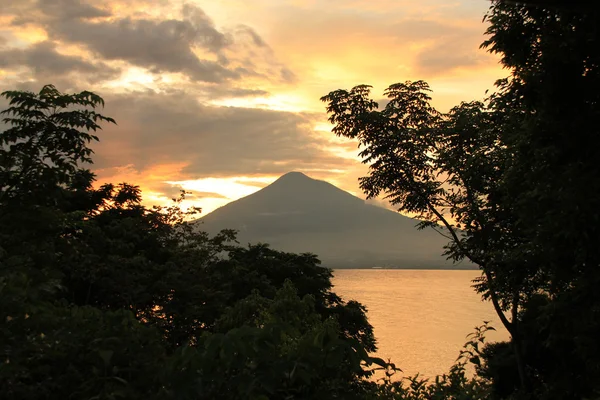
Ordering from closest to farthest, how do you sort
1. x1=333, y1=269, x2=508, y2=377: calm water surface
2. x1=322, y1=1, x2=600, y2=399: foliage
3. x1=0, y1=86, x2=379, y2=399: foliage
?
x1=0, y1=86, x2=379, y2=399: foliage, x1=322, y1=1, x2=600, y2=399: foliage, x1=333, y1=269, x2=508, y2=377: calm water surface

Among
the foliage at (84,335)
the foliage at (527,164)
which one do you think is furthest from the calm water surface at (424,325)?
the foliage at (84,335)

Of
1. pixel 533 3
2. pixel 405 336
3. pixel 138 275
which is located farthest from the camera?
pixel 405 336

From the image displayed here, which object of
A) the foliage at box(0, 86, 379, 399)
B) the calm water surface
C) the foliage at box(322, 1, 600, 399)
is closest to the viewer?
the foliage at box(0, 86, 379, 399)

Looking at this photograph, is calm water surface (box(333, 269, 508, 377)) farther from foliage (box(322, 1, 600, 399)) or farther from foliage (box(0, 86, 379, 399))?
foliage (box(0, 86, 379, 399))

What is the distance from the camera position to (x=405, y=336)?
10181 cm

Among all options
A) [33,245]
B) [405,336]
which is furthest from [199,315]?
[405,336]

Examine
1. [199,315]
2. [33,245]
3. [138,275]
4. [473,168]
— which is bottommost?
[199,315]

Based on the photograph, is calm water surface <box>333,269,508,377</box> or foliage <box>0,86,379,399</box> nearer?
foliage <box>0,86,379,399</box>

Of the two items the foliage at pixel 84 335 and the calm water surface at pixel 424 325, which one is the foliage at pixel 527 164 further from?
the calm water surface at pixel 424 325

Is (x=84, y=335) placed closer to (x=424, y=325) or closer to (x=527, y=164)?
(x=527, y=164)

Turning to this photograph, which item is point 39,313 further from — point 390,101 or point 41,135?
point 390,101

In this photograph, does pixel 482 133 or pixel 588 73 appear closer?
pixel 588 73

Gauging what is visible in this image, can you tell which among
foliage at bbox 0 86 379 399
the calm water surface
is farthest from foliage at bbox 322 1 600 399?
the calm water surface

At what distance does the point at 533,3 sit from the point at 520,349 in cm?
1802
